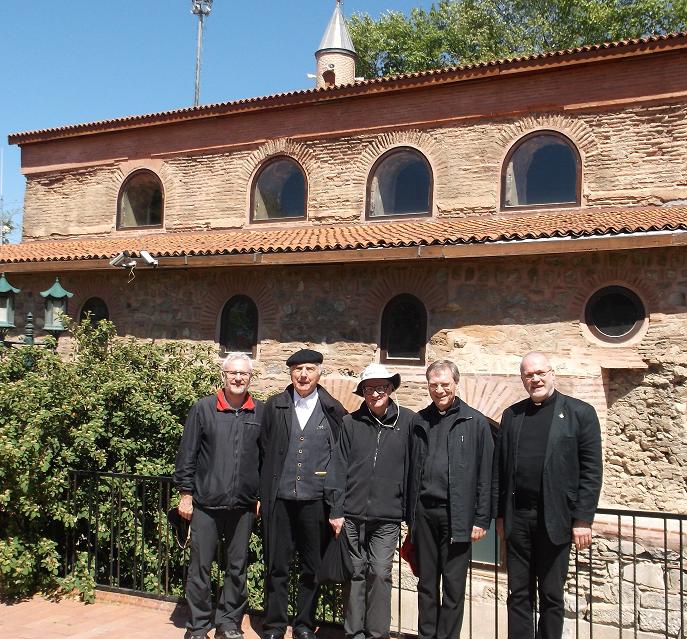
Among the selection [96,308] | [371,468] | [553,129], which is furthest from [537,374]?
[96,308]

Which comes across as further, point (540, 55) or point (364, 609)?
point (540, 55)

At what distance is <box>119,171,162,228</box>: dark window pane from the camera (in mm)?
14367

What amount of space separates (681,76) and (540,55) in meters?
1.94

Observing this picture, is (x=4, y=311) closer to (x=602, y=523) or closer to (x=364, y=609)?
(x=364, y=609)

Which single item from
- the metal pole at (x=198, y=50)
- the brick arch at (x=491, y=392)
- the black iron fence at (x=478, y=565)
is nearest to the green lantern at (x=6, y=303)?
the black iron fence at (x=478, y=565)

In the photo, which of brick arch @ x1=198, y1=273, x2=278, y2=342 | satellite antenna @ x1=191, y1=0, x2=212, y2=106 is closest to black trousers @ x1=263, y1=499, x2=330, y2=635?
brick arch @ x1=198, y1=273, x2=278, y2=342

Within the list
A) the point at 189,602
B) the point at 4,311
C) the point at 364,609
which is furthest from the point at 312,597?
the point at 4,311

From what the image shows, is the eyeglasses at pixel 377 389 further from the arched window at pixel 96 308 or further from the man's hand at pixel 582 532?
the arched window at pixel 96 308

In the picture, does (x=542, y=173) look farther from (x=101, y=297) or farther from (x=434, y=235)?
(x=101, y=297)

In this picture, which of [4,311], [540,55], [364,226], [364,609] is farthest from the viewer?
[364,226]

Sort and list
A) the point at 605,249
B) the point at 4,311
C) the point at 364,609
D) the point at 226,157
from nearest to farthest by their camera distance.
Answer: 1. the point at 364,609
2. the point at 605,249
3. the point at 4,311
4. the point at 226,157

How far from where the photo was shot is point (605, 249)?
8.59 metres

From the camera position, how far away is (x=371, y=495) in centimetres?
467

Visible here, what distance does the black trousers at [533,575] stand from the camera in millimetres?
4359
